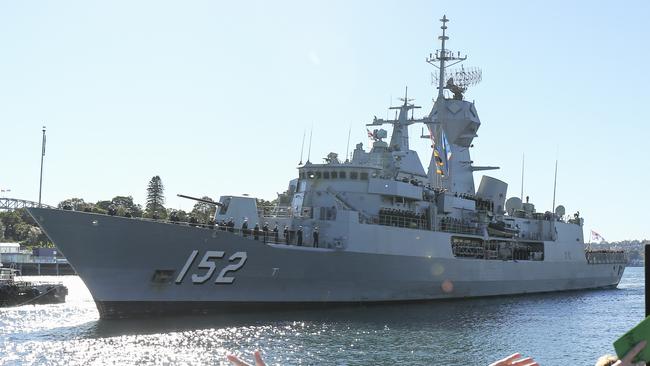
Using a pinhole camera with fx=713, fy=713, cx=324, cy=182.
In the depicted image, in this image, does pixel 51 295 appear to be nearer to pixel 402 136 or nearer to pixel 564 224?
pixel 402 136

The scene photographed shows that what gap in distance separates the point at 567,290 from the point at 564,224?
388 centimetres

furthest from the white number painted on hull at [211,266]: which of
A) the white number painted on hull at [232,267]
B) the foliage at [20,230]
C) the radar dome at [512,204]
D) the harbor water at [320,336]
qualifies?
the foliage at [20,230]

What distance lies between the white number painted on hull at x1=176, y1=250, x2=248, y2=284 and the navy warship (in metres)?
0.03

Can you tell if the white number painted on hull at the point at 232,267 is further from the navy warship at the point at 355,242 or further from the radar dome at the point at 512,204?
the radar dome at the point at 512,204

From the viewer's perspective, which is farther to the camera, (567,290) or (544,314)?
(567,290)

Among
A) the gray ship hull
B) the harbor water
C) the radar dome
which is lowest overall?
the harbor water

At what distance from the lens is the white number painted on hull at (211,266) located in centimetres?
2219

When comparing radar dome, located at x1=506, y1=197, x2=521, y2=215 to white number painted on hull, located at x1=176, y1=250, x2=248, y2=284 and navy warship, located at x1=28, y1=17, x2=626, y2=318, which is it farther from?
white number painted on hull, located at x1=176, y1=250, x2=248, y2=284

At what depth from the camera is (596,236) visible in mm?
49500

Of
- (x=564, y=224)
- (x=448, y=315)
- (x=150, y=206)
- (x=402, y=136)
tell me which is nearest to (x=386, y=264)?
(x=448, y=315)

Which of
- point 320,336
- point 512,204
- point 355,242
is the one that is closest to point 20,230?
point 512,204

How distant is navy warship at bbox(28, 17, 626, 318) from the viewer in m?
21.6

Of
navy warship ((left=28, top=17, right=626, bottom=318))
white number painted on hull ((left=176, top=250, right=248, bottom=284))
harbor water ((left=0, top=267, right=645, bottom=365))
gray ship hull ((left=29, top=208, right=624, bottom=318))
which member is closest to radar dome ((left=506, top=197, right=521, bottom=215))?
navy warship ((left=28, top=17, right=626, bottom=318))

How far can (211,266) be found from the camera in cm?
2266
